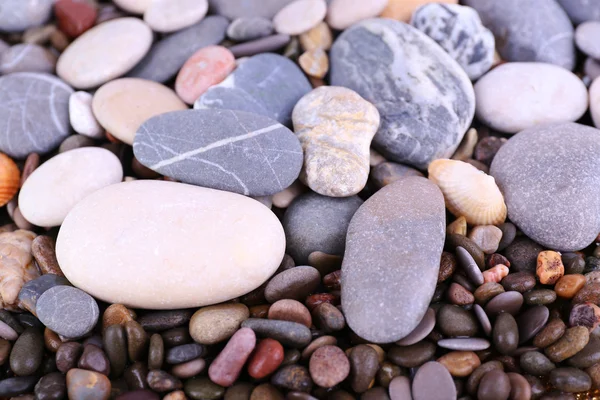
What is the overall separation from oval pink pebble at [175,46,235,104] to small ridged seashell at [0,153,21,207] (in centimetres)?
58

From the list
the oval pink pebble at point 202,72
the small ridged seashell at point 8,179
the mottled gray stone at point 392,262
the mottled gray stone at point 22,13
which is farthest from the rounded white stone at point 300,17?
the small ridged seashell at point 8,179

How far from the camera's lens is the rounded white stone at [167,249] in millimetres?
1245

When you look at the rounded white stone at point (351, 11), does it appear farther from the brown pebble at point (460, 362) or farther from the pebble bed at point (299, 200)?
the brown pebble at point (460, 362)

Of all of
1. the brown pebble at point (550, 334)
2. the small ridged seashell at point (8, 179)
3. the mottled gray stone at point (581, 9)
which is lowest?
the brown pebble at point (550, 334)

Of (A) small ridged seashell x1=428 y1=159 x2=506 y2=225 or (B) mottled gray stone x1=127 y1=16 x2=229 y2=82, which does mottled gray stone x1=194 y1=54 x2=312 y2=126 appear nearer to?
(B) mottled gray stone x1=127 y1=16 x2=229 y2=82

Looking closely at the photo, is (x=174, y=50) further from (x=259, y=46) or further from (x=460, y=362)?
(x=460, y=362)

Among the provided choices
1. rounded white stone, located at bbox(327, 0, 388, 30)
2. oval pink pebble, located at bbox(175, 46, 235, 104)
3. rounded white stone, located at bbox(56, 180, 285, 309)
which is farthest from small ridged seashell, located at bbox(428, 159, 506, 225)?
oval pink pebble, located at bbox(175, 46, 235, 104)

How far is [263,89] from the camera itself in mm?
1678

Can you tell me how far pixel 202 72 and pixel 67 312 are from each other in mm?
898

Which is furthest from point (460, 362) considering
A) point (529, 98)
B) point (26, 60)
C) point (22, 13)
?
point (22, 13)

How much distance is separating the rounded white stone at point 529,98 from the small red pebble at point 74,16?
4.76 ft

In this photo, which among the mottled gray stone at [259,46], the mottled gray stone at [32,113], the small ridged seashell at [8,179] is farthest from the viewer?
the mottled gray stone at [259,46]

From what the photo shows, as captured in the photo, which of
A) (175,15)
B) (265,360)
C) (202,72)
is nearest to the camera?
(265,360)

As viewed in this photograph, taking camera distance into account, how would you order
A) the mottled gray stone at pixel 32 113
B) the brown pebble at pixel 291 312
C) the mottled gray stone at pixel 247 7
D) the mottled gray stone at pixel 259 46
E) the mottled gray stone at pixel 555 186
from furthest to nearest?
the mottled gray stone at pixel 247 7
the mottled gray stone at pixel 259 46
the mottled gray stone at pixel 32 113
the mottled gray stone at pixel 555 186
the brown pebble at pixel 291 312
